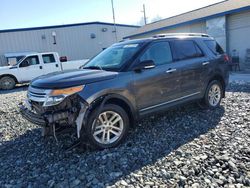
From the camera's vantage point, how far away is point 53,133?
3.64 metres

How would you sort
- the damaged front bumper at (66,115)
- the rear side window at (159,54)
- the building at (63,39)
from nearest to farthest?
the damaged front bumper at (66,115) → the rear side window at (159,54) → the building at (63,39)

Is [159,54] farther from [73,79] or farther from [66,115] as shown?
[66,115]

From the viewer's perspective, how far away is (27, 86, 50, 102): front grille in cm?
369

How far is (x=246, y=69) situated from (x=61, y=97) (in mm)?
12744

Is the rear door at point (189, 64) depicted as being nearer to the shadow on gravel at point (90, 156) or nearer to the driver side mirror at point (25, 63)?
the shadow on gravel at point (90, 156)

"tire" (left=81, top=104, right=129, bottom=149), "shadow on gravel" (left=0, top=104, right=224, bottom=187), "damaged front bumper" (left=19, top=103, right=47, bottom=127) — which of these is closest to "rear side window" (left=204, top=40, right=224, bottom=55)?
"shadow on gravel" (left=0, top=104, right=224, bottom=187)

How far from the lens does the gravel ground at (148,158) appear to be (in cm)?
307

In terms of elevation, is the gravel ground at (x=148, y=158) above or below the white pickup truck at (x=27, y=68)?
below

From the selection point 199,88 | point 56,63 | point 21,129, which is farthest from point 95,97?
point 56,63

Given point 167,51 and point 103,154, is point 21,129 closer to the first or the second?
point 103,154

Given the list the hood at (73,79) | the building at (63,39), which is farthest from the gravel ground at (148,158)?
the building at (63,39)

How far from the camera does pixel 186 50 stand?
523 centimetres

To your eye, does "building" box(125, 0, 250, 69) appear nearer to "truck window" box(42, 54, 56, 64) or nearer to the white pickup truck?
"truck window" box(42, 54, 56, 64)

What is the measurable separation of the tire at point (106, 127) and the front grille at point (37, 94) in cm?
79
